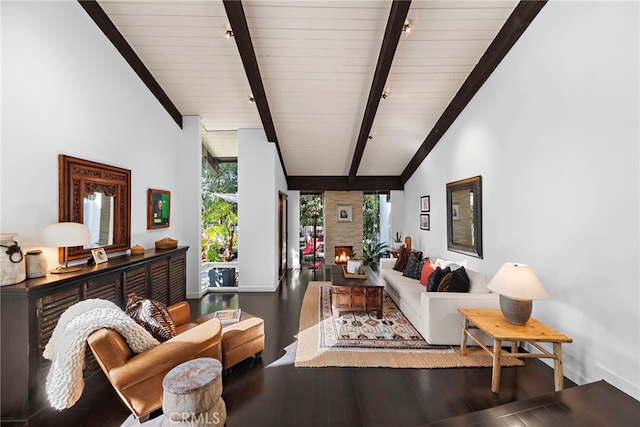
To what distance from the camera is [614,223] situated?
2074 mm

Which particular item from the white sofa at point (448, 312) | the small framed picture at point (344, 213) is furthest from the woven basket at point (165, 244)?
the small framed picture at point (344, 213)

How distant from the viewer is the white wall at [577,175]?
78.9 inches

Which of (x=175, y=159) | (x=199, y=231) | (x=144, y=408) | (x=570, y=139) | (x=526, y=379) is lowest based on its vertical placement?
(x=526, y=379)

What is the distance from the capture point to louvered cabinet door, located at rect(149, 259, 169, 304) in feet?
11.2

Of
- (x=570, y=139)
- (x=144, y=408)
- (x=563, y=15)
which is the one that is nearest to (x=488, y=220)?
(x=570, y=139)

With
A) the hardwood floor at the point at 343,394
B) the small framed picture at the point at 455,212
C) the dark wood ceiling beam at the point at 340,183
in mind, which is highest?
the dark wood ceiling beam at the point at 340,183

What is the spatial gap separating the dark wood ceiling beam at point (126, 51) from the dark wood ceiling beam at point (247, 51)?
141cm

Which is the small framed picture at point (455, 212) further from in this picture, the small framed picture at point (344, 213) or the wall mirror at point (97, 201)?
the wall mirror at point (97, 201)

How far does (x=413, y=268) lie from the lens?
180 inches

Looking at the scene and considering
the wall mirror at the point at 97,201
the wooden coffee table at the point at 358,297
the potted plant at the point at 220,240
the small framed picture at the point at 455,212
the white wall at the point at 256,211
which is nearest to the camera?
the wall mirror at the point at 97,201

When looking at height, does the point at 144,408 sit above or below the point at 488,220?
below

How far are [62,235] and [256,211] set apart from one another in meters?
3.09

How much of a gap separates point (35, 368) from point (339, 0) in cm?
407

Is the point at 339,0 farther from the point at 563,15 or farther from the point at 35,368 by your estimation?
the point at 35,368
